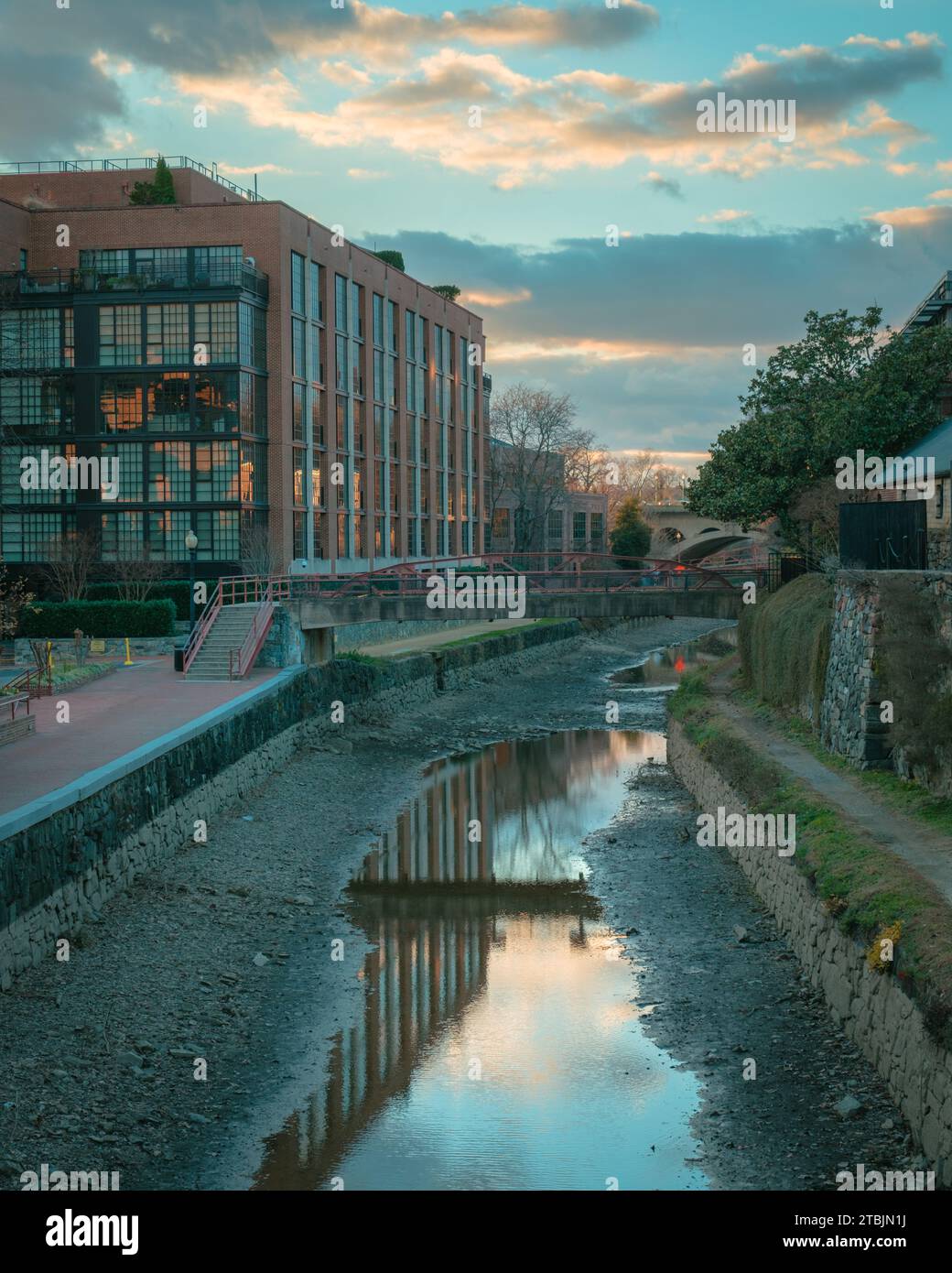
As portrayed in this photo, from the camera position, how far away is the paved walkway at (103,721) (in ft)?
75.6

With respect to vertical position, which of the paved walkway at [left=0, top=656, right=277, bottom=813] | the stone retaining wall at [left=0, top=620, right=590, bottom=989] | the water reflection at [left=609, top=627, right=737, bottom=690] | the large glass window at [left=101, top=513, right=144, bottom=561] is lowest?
the water reflection at [left=609, top=627, right=737, bottom=690]

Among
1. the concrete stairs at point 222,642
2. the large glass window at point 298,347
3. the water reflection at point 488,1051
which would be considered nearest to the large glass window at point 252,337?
the large glass window at point 298,347

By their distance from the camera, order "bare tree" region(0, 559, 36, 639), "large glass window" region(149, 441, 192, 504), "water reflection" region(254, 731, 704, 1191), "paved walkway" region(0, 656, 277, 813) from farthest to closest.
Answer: "large glass window" region(149, 441, 192, 504), "bare tree" region(0, 559, 36, 639), "paved walkway" region(0, 656, 277, 813), "water reflection" region(254, 731, 704, 1191)

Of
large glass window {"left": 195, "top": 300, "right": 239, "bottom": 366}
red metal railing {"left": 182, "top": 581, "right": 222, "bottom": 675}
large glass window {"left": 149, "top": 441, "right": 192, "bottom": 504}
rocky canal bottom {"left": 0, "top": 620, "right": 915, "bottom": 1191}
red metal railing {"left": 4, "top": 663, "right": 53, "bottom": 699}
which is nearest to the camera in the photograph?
rocky canal bottom {"left": 0, "top": 620, "right": 915, "bottom": 1191}

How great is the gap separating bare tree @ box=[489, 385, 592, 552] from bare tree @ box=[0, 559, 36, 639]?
46973 millimetres

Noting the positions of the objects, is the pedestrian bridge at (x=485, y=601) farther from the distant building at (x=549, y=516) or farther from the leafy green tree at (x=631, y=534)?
the leafy green tree at (x=631, y=534)

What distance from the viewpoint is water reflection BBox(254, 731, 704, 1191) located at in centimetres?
1450

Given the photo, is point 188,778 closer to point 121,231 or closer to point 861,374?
point 861,374

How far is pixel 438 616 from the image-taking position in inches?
1697

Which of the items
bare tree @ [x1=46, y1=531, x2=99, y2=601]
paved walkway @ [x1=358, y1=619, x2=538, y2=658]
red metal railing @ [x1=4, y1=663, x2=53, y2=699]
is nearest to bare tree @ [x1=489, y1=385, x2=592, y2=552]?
paved walkway @ [x1=358, y1=619, x2=538, y2=658]

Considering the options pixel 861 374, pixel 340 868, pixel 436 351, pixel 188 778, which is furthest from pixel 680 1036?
pixel 436 351

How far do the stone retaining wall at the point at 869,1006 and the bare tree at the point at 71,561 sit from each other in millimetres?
36789

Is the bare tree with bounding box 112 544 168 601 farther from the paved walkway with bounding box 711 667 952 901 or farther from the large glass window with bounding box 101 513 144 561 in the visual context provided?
the paved walkway with bounding box 711 667 952 901

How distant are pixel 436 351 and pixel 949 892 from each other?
238ft
